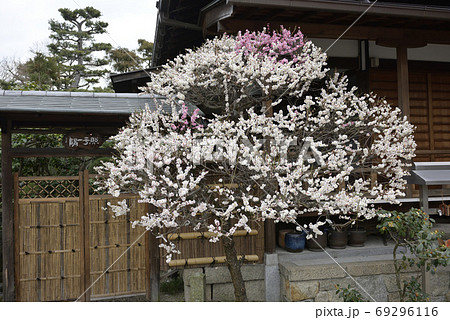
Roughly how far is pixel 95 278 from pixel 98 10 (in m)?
15.7

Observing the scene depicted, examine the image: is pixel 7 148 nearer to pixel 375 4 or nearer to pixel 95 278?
pixel 95 278

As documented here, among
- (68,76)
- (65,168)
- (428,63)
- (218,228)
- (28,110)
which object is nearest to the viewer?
(218,228)

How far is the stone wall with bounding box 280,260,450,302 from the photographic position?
5004mm

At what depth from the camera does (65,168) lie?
8484 mm

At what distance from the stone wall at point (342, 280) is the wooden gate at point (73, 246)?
2.33 metres

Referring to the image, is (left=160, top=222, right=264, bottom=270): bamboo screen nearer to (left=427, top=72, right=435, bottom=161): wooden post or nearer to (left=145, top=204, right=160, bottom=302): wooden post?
(left=145, top=204, right=160, bottom=302): wooden post

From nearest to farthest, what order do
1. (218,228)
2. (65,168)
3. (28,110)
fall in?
(218,228) < (28,110) < (65,168)

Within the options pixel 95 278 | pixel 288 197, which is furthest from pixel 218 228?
pixel 95 278

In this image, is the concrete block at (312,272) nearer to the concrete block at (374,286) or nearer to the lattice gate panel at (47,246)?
the concrete block at (374,286)

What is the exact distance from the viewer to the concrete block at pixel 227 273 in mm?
5410

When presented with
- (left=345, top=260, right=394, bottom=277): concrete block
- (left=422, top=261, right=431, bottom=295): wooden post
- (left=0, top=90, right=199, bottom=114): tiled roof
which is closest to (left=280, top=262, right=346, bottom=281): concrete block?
(left=345, top=260, right=394, bottom=277): concrete block

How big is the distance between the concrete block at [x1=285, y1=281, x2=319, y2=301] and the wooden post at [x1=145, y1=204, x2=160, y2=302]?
6.86 ft

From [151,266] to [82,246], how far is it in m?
1.10

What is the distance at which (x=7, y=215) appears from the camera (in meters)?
5.15
